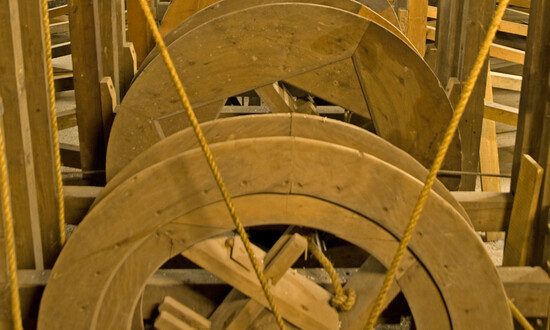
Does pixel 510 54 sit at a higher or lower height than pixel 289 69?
lower

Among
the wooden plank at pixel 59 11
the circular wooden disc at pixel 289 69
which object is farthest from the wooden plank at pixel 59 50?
the circular wooden disc at pixel 289 69

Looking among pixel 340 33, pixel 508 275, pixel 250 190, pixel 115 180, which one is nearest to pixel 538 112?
pixel 508 275

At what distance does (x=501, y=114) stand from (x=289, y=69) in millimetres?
2129

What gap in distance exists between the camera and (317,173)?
1.89 metres

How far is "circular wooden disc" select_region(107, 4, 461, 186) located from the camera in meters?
2.65

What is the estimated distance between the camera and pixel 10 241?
1923mm

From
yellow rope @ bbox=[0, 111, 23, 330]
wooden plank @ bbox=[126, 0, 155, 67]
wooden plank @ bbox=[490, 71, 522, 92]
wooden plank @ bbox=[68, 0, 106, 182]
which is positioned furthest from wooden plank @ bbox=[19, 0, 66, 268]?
wooden plank @ bbox=[490, 71, 522, 92]

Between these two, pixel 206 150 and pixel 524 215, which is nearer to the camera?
pixel 206 150

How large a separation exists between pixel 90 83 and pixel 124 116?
55 centimetres

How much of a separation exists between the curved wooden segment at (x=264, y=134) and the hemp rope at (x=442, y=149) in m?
0.31

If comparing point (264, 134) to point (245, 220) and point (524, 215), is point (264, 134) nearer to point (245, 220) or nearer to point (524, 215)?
point (245, 220)

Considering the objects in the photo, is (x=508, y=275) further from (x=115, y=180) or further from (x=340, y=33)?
(x=115, y=180)

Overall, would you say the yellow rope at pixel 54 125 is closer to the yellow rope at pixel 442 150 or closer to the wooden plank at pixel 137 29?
the yellow rope at pixel 442 150

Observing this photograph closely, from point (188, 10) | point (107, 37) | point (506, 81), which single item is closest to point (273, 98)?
point (107, 37)
